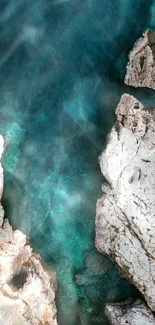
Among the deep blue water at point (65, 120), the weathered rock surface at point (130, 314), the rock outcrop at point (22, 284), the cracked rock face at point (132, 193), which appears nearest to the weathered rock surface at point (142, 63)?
the deep blue water at point (65, 120)

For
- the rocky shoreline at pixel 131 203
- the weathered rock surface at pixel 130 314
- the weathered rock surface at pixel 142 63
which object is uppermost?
the weathered rock surface at pixel 142 63

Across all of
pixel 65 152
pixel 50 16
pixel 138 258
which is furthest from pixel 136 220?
pixel 50 16

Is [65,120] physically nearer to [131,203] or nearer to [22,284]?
[131,203]

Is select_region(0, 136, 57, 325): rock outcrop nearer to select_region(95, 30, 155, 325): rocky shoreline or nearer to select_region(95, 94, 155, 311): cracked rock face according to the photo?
select_region(95, 30, 155, 325): rocky shoreline

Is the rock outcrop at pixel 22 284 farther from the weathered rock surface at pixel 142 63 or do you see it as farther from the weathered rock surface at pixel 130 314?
the weathered rock surface at pixel 142 63

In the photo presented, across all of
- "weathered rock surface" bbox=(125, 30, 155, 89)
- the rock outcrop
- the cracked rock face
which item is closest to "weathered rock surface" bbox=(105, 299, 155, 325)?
the cracked rock face

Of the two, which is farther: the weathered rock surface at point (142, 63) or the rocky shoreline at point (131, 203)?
the weathered rock surface at point (142, 63)

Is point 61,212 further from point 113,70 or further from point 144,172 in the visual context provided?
point 113,70
